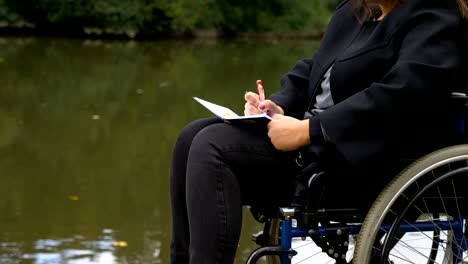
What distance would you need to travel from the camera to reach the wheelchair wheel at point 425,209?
193cm

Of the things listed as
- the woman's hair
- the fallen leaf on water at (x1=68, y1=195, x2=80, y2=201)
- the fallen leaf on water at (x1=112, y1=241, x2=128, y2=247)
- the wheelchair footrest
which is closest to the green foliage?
the fallen leaf on water at (x1=68, y1=195, x2=80, y2=201)

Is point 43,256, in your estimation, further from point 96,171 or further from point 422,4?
point 422,4

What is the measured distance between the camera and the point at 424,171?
6.30 ft

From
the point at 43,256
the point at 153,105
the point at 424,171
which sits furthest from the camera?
the point at 153,105

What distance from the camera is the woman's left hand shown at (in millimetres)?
2008

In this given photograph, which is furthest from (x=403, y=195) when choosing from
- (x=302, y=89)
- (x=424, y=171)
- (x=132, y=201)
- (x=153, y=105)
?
(x=153, y=105)

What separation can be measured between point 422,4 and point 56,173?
9.96 ft

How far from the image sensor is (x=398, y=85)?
1.91 m

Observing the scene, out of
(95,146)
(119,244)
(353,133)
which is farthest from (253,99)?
(95,146)

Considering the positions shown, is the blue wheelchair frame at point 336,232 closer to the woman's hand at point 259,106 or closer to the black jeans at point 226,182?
the black jeans at point 226,182

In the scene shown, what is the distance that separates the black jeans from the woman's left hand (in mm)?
42

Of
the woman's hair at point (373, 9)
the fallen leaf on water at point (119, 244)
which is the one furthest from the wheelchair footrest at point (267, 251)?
the fallen leaf on water at point (119, 244)

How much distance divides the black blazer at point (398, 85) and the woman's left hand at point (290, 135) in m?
0.02

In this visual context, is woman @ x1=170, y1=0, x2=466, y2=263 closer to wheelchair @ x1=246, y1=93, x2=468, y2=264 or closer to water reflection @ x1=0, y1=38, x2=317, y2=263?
wheelchair @ x1=246, y1=93, x2=468, y2=264
